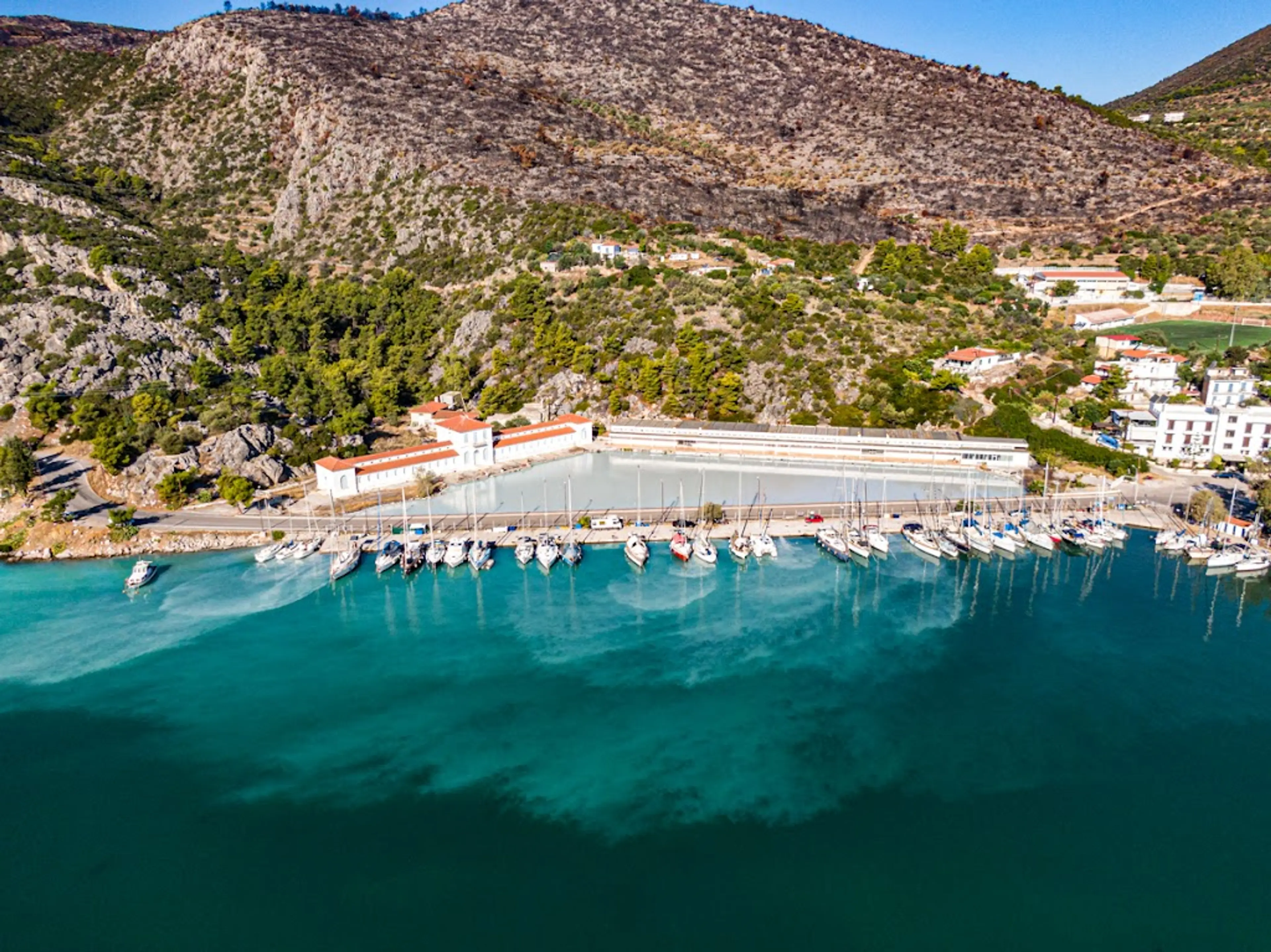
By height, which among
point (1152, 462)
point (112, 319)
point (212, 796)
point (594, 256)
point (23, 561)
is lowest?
point (212, 796)

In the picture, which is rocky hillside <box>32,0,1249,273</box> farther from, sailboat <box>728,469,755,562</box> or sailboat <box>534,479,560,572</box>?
sailboat <box>728,469,755,562</box>

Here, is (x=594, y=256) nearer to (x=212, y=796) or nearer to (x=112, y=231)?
(x=112, y=231)

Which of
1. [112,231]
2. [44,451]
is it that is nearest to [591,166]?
[112,231]

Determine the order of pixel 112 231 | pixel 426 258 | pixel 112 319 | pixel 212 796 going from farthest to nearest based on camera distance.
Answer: pixel 426 258 < pixel 112 231 < pixel 112 319 < pixel 212 796

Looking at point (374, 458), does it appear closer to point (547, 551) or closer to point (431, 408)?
point (431, 408)

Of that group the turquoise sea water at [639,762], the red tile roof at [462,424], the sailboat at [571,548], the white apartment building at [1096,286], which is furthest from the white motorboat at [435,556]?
the white apartment building at [1096,286]

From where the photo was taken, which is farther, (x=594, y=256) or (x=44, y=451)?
(x=594, y=256)
